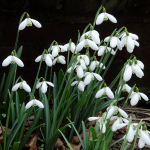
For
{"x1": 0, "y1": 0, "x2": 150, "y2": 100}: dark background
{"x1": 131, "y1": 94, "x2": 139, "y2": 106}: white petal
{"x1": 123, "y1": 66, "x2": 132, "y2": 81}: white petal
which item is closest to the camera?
{"x1": 123, "y1": 66, "x2": 132, "y2": 81}: white petal

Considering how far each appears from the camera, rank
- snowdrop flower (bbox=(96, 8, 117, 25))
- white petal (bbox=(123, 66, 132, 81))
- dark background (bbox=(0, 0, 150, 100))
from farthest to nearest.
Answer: dark background (bbox=(0, 0, 150, 100)) → snowdrop flower (bbox=(96, 8, 117, 25)) → white petal (bbox=(123, 66, 132, 81))

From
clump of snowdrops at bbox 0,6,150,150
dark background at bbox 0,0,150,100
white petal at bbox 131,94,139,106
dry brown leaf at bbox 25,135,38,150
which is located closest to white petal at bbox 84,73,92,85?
clump of snowdrops at bbox 0,6,150,150

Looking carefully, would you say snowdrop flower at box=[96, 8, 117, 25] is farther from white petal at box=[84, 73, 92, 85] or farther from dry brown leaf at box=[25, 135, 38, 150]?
dry brown leaf at box=[25, 135, 38, 150]

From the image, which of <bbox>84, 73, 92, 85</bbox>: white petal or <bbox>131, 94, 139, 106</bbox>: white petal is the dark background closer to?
<bbox>84, 73, 92, 85</bbox>: white petal

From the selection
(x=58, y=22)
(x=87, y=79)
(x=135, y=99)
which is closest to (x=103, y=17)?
(x=87, y=79)

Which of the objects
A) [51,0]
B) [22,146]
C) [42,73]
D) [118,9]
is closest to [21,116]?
[22,146]

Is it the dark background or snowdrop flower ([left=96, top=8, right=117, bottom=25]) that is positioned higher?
the dark background

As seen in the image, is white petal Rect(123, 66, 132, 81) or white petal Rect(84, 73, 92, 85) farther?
white petal Rect(84, 73, 92, 85)

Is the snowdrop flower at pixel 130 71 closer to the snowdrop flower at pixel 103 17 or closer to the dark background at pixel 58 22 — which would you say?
the snowdrop flower at pixel 103 17

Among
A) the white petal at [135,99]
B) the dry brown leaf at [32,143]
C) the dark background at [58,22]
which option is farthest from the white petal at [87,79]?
the dark background at [58,22]

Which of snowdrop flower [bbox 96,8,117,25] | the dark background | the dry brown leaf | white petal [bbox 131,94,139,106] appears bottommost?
the dry brown leaf

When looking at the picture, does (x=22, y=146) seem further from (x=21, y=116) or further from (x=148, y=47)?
(x=148, y=47)
